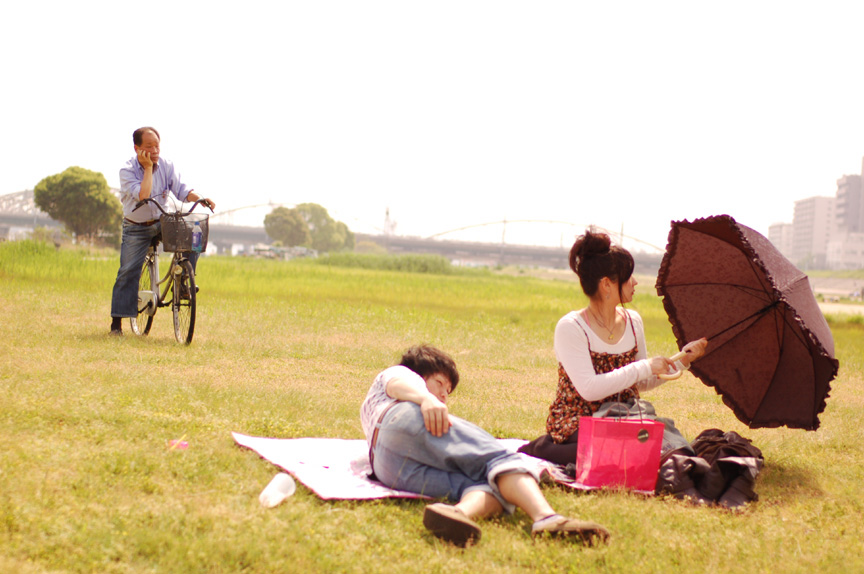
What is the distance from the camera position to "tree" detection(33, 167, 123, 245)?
1855 inches

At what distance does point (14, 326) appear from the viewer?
7656 mm

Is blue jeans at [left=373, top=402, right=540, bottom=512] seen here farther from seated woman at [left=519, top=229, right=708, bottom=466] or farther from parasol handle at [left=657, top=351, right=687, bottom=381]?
parasol handle at [left=657, top=351, right=687, bottom=381]

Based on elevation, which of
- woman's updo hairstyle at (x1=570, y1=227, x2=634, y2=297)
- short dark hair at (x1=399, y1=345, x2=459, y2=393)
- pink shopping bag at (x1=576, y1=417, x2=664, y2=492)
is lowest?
pink shopping bag at (x1=576, y1=417, x2=664, y2=492)

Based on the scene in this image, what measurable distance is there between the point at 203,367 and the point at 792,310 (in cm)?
452

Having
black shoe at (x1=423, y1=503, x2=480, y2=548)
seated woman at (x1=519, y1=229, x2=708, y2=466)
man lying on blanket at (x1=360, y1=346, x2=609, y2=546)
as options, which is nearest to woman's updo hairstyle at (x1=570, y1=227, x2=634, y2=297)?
seated woman at (x1=519, y1=229, x2=708, y2=466)

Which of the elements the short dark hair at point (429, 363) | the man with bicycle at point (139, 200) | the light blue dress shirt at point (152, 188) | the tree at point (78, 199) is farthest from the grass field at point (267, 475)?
the tree at point (78, 199)

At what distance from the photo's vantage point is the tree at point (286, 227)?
321 ft

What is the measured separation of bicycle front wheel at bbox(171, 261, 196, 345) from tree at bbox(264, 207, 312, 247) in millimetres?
91531

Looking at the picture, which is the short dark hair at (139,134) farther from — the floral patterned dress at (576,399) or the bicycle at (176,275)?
the floral patterned dress at (576,399)

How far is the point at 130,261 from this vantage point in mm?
7527

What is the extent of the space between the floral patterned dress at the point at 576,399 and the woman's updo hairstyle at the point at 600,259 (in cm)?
29

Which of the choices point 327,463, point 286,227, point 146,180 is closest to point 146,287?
point 146,180

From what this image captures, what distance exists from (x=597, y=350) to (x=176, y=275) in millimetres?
4740

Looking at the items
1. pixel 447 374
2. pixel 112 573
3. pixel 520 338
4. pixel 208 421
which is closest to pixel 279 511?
pixel 112 573
